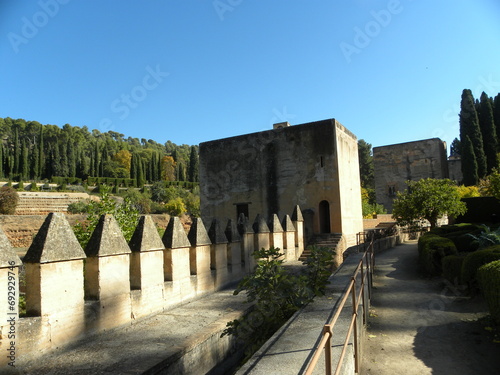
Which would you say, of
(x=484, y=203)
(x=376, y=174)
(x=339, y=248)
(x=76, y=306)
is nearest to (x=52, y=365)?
(x=76, y=306)

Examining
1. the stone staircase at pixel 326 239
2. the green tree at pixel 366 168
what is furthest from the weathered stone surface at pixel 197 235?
the green tree at pixel 366 168

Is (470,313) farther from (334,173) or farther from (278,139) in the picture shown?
(278,139)

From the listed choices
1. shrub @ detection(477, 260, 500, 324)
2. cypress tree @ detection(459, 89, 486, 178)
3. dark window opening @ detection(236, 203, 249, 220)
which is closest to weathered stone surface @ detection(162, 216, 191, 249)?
shrub @ detection(477, 260, 500, 324)

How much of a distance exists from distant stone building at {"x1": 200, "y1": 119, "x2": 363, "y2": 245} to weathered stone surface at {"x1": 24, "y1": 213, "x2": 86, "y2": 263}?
532 inches

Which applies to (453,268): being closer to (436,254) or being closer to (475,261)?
(475,261)

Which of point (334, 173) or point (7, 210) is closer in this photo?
point (334, 173)

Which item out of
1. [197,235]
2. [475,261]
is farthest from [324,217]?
[197,235]

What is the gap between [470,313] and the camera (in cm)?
588

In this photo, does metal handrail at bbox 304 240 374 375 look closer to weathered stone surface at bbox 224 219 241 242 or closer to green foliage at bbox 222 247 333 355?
green foliage at bbox 222 247 333 355

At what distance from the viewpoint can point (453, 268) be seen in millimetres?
7723

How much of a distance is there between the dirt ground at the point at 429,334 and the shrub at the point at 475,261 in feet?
1.18

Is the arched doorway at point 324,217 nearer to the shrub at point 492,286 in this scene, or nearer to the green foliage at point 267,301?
the shrub at point 492,286

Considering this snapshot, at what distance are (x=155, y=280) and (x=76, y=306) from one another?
151 cm

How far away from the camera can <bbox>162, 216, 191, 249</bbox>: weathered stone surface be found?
5898 millimetres
